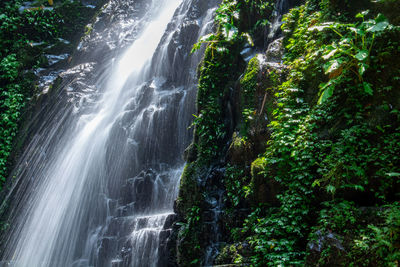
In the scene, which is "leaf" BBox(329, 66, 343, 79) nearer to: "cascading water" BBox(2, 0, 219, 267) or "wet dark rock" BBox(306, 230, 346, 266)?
"wet dark rock" BBox(306, 230, 346, 266)

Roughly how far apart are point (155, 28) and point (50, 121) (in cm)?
761

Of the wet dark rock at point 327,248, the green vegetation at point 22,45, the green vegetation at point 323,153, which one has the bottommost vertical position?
the wet dark rock at point 327,248

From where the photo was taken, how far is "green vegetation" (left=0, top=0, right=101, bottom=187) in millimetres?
13454

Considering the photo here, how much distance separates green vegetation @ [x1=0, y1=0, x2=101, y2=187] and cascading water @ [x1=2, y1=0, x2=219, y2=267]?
4.35ft

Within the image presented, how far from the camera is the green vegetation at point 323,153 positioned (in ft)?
10.4

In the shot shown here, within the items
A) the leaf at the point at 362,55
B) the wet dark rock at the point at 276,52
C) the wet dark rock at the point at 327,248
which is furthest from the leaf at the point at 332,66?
the wet dark rock at the point at 327,248

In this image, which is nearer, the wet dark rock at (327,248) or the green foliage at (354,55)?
the wet dark rock at (327,248)

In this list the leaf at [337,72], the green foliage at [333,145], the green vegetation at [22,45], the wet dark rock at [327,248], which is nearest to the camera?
the wet dark rock at [327,248]

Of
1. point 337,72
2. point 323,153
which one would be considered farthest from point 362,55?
point 323,153

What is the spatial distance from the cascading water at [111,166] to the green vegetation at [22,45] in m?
1.33

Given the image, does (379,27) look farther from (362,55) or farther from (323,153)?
(323,153)

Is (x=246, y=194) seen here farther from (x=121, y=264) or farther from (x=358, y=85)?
(x=121, y=264)

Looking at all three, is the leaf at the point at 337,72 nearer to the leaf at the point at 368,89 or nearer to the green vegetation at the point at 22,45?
the leaf at the point at 368,89

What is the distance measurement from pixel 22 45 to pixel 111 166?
10.5 meters
